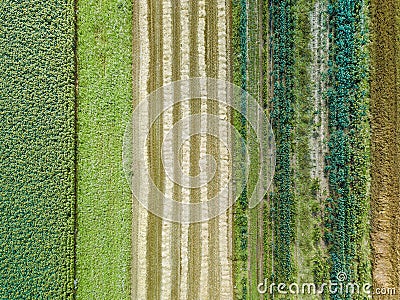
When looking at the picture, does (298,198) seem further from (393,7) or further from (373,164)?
(393,7)

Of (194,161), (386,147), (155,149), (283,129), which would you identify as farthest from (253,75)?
(386,147)

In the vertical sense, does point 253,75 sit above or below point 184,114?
above

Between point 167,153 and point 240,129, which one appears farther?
point 167,153

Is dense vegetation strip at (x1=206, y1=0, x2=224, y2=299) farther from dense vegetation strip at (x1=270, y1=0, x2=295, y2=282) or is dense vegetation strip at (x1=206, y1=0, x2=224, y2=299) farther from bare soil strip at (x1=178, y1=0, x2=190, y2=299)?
dense vegetation strip at (x1=270, y1=0, x2=295, y2=282)

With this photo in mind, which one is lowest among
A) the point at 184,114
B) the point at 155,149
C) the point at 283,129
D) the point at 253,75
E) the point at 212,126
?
the point at 155,149

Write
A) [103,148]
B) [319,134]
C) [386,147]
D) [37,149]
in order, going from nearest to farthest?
[386,147] → [319,134] → [37,149] → [103,148]

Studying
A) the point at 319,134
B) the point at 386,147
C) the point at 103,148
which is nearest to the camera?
the point at 386,147

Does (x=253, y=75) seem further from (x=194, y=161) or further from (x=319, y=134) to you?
(x=194, y=161)

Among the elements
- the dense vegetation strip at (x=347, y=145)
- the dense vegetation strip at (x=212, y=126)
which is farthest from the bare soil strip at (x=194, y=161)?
the dense vegetation strip at (x=347, y=145)
